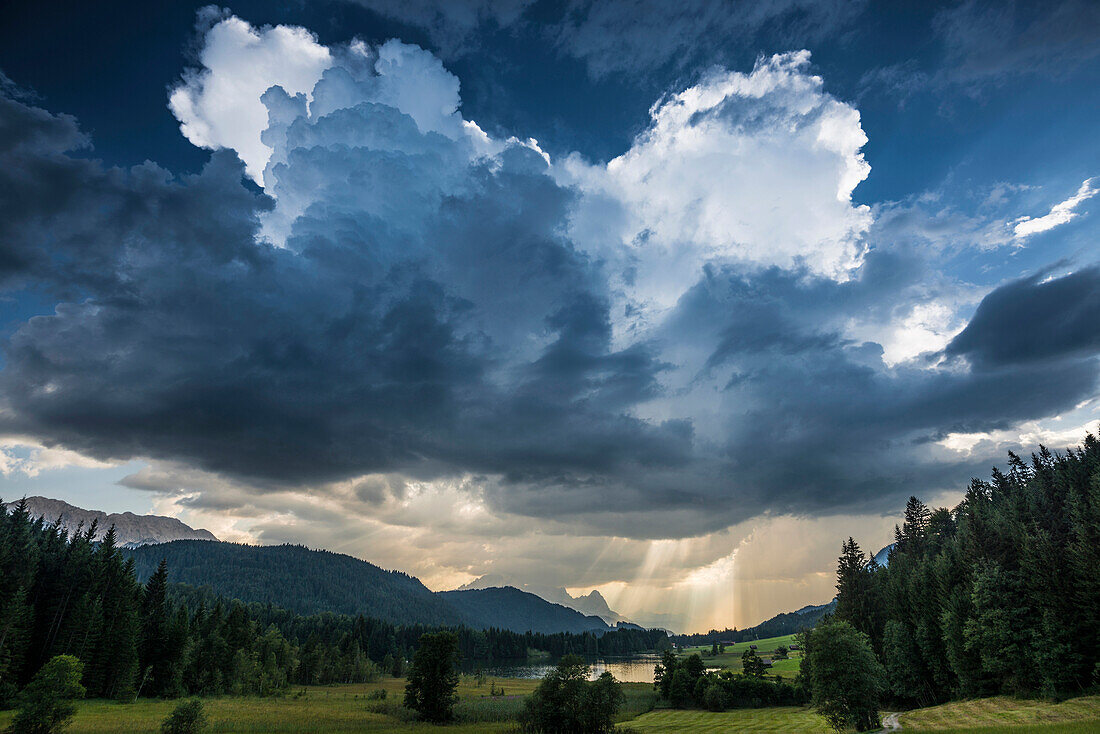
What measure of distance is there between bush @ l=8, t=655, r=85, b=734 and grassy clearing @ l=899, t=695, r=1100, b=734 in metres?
85.9

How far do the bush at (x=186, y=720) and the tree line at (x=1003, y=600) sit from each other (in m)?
83.0

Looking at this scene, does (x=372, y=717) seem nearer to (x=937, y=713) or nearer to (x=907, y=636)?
(x=937, y=713)

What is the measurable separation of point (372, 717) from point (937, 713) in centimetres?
8567

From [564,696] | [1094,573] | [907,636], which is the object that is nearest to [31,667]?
[564,696]

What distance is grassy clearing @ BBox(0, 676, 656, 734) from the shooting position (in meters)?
67.6

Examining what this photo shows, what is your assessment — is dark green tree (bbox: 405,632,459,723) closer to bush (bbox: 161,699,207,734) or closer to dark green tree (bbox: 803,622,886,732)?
bush (bbox: 161,699,207,734)

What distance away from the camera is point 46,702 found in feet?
169

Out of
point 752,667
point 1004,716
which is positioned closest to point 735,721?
point 1004,716

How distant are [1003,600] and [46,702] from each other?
112 m

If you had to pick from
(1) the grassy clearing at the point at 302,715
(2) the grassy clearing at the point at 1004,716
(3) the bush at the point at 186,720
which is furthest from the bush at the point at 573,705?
(3) the bush at the point at 186,720

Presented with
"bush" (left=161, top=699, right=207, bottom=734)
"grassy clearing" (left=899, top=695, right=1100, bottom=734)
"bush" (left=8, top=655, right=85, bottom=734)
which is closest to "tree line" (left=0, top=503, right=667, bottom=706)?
"bush" (left=8, top=655, right=85, bottom=734)

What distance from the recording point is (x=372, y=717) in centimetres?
8894

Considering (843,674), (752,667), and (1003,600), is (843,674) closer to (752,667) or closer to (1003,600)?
(1003,600)

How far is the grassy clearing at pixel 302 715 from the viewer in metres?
67.6
